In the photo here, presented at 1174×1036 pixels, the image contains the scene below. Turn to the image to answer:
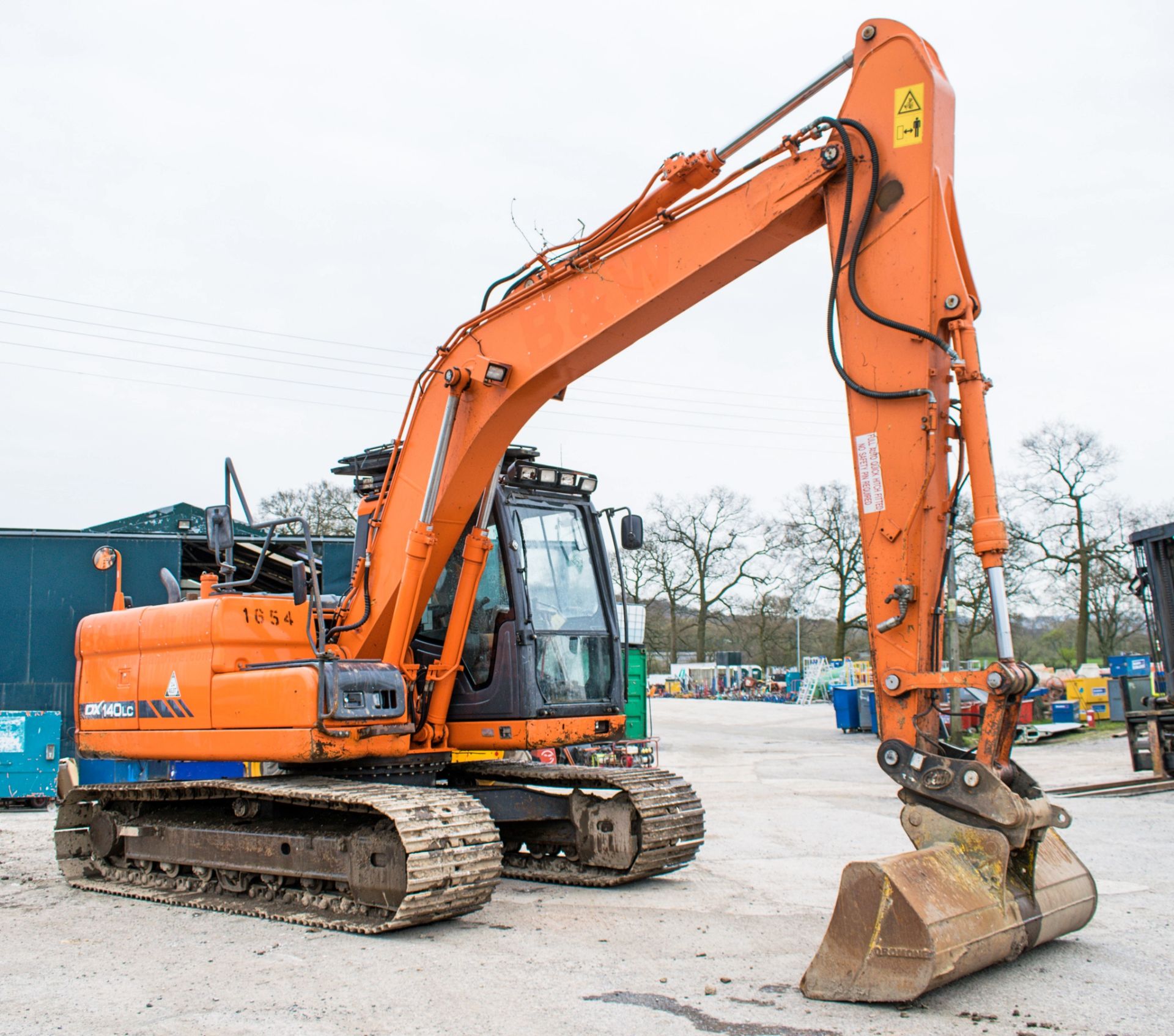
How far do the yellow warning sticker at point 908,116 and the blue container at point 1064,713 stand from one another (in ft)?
65.9

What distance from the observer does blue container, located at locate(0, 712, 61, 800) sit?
12.9m

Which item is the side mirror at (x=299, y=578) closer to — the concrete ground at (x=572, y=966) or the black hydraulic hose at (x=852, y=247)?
the concrete ground at (x=572, y=966)

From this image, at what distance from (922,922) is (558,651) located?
3.64 meters

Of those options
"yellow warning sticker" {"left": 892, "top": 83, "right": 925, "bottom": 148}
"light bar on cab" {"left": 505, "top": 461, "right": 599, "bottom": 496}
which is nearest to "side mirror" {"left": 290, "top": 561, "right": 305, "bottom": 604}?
"light bar on cab" {"left": 505, "top": 461, "right": 599, "bottom": 496}

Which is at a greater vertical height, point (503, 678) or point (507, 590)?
point (507, 590)

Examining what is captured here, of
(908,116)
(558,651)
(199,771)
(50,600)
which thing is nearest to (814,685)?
(50,600)

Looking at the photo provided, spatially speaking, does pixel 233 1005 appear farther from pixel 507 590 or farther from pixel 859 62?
pixel 859 62

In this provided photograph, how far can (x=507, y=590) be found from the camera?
7.66m

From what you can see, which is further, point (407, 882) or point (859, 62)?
point (407, 882)

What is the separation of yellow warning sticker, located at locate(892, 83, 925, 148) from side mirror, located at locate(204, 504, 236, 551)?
4.39 m

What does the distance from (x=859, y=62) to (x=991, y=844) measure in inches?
147

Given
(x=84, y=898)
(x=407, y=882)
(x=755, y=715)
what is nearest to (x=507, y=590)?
(x=407, y=882)

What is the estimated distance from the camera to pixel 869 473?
543 cm

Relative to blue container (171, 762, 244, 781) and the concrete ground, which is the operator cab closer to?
the concrete ground
